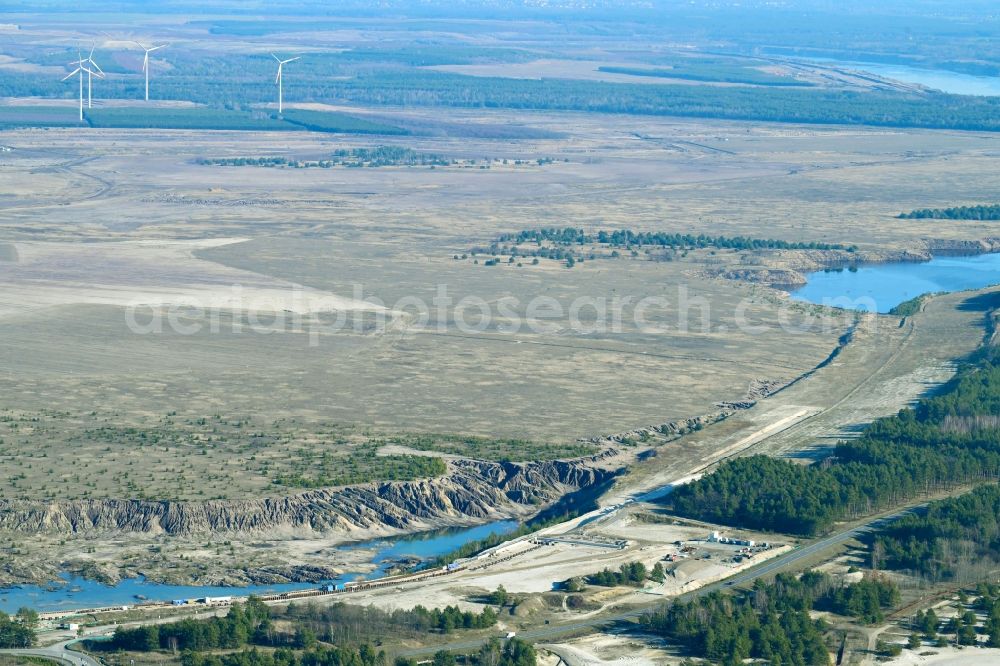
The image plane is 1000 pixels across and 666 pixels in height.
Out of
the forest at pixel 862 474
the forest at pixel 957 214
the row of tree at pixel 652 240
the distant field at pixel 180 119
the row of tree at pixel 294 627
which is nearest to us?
the row of tree at pixel 294 627

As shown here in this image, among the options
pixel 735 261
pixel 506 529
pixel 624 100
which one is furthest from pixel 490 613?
pixel 624 100

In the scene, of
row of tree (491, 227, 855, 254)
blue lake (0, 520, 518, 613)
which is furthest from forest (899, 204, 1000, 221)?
blue lake (0, 520, 518, 613)

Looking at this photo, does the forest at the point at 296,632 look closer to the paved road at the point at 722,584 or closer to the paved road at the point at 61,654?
the paved road at the point at 61,654

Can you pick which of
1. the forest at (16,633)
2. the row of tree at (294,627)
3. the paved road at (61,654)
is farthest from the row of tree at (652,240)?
the paved road at (61,654)

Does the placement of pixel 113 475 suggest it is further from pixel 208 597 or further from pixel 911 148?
pixel 911 148

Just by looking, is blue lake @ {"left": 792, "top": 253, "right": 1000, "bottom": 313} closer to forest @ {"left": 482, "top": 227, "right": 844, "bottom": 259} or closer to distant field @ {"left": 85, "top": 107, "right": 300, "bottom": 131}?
→ forest @ {"left": 482, "top": 227, "right": 844, "bottom": 259}
